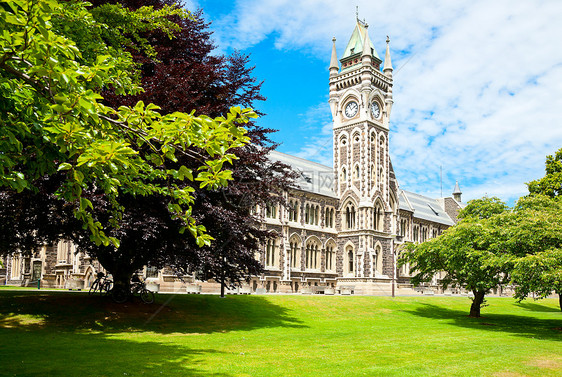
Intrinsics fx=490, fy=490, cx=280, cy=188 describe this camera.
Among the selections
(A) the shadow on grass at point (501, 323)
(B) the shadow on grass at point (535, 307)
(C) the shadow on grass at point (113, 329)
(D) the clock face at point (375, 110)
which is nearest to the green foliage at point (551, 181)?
(A) the shadow on grass at point (501, 323)

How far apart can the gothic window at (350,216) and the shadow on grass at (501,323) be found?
66.3 ft

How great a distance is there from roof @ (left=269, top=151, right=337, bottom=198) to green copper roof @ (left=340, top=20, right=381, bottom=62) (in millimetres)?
14358

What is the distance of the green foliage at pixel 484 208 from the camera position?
31.0m

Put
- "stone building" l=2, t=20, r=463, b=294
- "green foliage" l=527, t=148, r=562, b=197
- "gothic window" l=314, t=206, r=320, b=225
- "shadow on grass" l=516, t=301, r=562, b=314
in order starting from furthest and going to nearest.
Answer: "gothic window" l=314, t=206, r=320, b=225
"stone building" l=2, t=20, r=463, b=294
"shadow on grass" l=516, t=301, r=562, b=314
"green foliage" l=527, t=148, r=562, b=197

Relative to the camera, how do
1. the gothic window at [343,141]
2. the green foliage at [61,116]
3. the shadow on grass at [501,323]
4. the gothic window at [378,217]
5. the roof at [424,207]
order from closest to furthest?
1. the green foliage at [61,116]
2. the shadow on grass at [501,323]
3. the gothic window at [378,217]
4. the gothic window at [343,141]
5. the roof at [424,207]

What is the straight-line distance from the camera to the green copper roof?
62356mm

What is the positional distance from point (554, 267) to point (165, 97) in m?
17.4

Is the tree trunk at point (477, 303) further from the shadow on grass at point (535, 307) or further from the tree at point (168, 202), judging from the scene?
the tree at point (168, 202)

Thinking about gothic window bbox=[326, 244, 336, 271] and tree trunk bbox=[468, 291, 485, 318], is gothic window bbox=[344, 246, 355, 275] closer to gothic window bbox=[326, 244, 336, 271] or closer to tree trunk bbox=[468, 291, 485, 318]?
gothic window bbox=[326, 244, 336, 271]

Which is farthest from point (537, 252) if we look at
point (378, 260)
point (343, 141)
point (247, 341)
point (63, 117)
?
point (343, 141)

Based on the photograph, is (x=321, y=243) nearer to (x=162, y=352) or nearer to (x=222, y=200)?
(x=222, y=200)

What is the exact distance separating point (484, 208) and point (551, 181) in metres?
7.93

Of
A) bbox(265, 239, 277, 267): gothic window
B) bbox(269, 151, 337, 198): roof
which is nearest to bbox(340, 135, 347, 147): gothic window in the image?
bbox(269, 151, 337, 198): roof

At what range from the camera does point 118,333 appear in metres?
16.9
